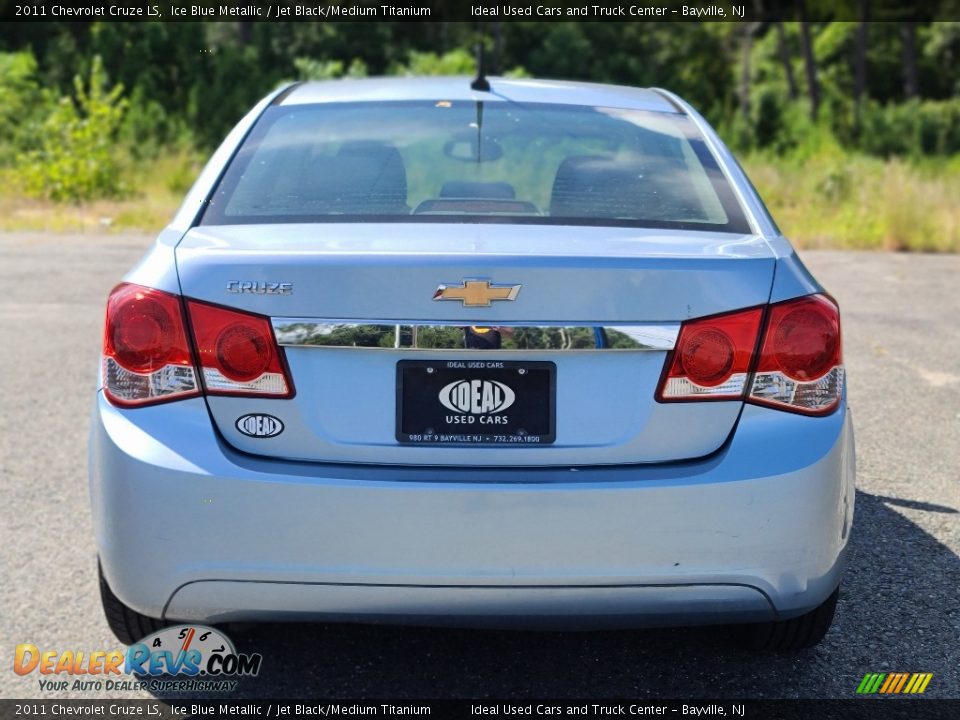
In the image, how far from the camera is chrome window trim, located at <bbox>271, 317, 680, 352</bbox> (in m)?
2.62

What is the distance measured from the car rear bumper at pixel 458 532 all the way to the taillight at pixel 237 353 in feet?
0.36

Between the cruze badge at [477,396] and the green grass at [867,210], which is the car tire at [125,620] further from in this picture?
the green grass at [867,210]

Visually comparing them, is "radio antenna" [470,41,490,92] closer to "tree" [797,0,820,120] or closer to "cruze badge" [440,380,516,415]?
"cruze badge" [440,380,516,415]

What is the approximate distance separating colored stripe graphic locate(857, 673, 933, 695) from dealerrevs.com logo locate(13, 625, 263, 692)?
1585 mm

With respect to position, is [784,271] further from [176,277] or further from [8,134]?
[8,134]

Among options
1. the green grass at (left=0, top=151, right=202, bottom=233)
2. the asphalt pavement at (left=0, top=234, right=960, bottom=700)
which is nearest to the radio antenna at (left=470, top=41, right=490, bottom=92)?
the asphalt pavement at (left=0, top=234, right=960, bottom=700)

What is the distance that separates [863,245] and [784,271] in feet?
42.7

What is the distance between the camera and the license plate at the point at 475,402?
2.65 metres

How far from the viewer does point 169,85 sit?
131 ft

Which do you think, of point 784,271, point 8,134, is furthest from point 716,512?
point 8,134

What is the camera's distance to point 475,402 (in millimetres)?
2678

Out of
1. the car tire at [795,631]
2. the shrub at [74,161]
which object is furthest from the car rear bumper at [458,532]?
the shrub at [74,161]

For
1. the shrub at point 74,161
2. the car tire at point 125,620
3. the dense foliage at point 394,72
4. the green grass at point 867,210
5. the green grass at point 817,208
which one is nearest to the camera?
the car tire at point 125,620

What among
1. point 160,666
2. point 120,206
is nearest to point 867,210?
point 120,206
